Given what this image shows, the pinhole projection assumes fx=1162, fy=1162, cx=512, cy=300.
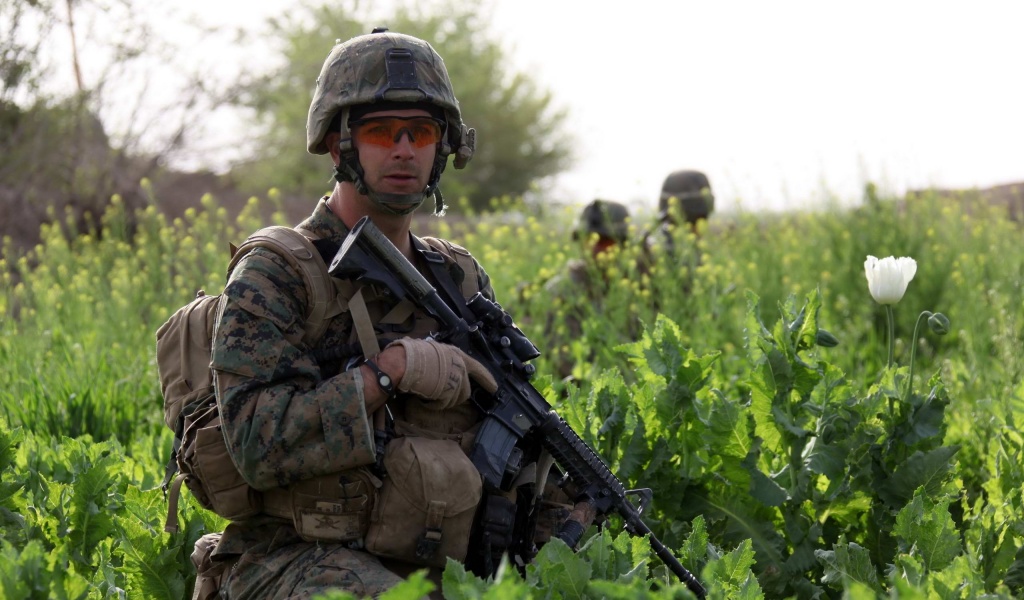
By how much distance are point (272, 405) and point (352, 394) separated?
0.19 metres

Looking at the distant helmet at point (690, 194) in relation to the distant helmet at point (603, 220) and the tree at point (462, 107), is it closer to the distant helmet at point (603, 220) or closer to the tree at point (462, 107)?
the distant helmet at point (603, 220)

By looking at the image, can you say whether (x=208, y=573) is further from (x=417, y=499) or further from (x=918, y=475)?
(x=918, y=475)

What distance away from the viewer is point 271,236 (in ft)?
9.46

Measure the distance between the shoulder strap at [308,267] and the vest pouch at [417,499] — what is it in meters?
0.35

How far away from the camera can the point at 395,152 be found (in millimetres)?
3086

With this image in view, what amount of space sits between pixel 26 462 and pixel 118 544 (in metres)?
0.70

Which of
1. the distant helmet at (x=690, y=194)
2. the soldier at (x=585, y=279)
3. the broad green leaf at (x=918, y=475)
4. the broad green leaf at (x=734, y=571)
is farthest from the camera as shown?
the distant helmet at (x=690, y=194)

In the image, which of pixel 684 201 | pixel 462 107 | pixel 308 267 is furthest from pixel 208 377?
pixel 462 107

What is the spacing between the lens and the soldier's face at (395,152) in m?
3.07

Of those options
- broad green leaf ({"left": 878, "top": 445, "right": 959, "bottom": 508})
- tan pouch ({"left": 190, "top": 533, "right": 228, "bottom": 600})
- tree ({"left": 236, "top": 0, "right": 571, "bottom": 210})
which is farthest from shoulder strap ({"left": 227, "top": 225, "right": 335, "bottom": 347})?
tree ({"left": 236, "top": 0, "right": 571, "bottom": 210})

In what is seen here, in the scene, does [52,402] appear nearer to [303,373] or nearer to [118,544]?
[118,544]

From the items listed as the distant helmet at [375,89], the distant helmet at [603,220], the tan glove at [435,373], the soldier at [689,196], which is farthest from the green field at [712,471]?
the soldier at [689,196]

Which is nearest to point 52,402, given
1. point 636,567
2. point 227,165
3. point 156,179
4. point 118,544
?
point 118,544

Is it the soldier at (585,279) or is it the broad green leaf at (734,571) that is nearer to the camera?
the broad green leaf at (734,571)
